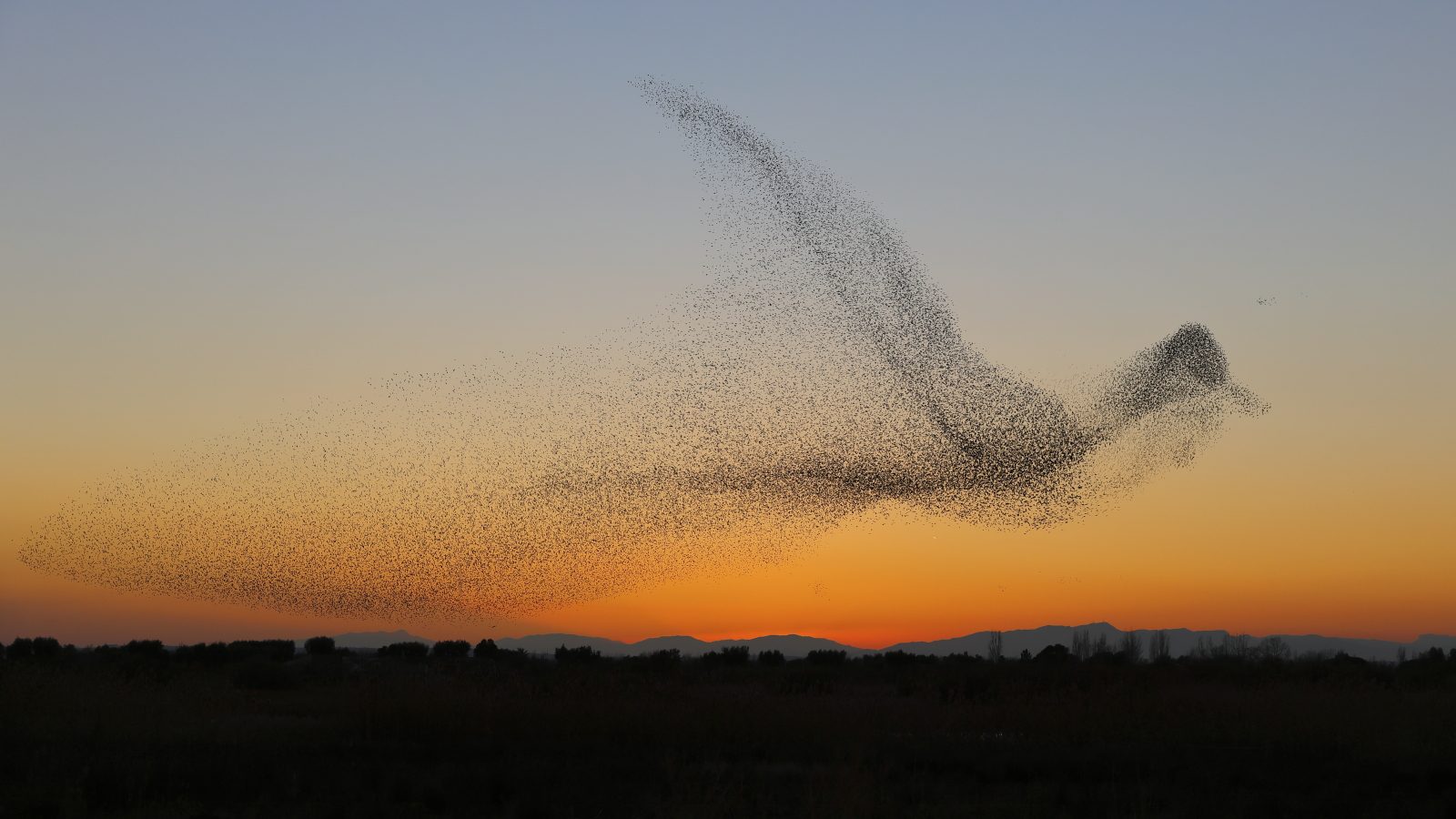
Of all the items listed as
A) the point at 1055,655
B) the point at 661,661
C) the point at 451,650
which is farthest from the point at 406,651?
the point at 1055,655

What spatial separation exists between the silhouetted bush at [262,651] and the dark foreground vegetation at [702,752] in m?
28.0

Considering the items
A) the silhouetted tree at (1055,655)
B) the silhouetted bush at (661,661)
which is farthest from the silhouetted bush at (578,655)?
the silhouetted tree at (1055,655)

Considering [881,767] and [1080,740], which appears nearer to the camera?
[881,767]

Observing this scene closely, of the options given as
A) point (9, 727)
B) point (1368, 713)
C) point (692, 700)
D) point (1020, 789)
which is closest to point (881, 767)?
point (1020, 789)

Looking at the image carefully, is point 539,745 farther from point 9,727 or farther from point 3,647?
point 3,647

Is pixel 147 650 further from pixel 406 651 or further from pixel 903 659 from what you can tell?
pixel 903 659

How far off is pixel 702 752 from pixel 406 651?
50.7 m

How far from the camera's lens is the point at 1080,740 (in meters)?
26.0

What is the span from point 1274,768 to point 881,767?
739 centimetres

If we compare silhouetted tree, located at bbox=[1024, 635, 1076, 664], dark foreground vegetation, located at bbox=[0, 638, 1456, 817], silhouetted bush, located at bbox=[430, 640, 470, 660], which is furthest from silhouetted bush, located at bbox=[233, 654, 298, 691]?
silhouetted tree, located at bbox=[1024, 635, 1076, 664]

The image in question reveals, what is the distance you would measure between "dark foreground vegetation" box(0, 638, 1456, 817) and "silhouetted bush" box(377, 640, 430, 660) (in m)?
30.6

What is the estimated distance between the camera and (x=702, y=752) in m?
23.0

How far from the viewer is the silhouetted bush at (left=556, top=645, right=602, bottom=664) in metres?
66.1

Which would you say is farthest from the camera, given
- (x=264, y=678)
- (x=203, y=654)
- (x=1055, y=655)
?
(x=1055, y=655)
